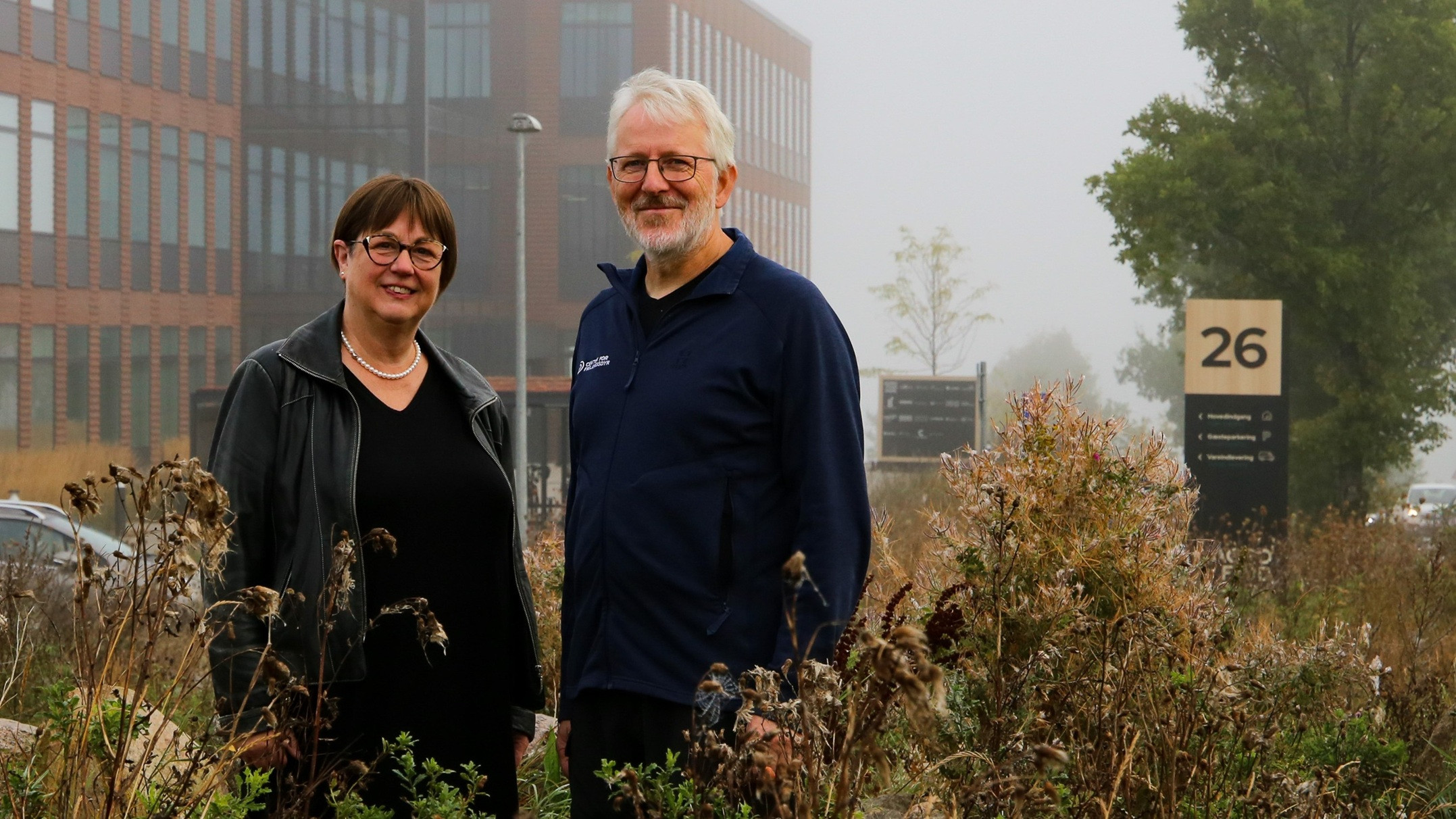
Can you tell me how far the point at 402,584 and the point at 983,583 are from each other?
1741 millimetres

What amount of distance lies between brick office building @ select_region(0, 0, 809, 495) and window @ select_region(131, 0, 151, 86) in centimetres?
5

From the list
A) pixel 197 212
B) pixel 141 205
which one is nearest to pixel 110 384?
pixel 141 205

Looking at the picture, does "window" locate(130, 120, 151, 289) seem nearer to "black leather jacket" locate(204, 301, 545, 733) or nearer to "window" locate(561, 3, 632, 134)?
"window" locate(561, 3, 632, 134)

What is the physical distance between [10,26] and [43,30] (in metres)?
0.90

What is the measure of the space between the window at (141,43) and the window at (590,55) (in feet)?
58.2

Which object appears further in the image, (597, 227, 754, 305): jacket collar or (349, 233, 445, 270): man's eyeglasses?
(349, 233, 445, 270): man's eyeglasses

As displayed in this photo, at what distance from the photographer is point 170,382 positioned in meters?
38.3

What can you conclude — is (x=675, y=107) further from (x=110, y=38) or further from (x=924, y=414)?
(x=110, y=38)

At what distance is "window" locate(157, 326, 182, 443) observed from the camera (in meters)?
37.9

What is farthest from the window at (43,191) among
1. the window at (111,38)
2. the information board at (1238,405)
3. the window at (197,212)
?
the information board at (1238,405)

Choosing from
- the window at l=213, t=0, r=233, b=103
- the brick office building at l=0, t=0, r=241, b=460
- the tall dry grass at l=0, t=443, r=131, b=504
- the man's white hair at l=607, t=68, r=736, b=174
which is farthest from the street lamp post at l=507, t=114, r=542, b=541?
the man's white hair at l=607, t=68, r=736, b=174

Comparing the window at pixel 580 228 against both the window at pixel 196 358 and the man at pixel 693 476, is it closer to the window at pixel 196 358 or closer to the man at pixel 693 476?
the window at pixel 196 358

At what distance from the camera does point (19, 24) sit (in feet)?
110

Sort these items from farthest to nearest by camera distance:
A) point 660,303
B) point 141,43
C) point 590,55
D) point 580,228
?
1. point 580,228
2. point 590,55
3. point 141,43
4. point 660,303
